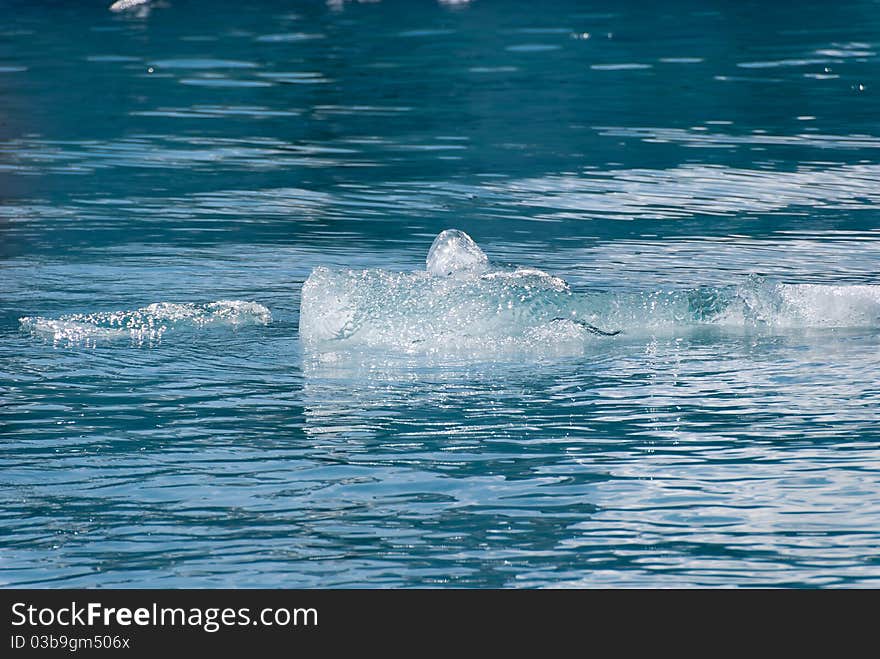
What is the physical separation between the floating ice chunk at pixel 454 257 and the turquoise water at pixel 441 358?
385 mm

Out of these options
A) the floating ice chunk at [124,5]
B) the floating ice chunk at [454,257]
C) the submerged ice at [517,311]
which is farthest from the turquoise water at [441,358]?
the floating ice chunk at [124,5]

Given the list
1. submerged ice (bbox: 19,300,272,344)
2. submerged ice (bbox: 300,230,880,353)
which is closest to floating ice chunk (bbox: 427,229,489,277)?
submerged ice (bbox: 300,230,880,353)

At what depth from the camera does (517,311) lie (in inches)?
380

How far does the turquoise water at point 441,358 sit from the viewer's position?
6375 mm

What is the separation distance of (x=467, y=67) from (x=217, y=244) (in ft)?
49.6

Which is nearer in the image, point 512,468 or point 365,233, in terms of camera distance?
point 512,468

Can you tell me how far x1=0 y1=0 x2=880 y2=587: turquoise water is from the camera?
6375 mm

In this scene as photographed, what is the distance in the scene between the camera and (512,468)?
724cm

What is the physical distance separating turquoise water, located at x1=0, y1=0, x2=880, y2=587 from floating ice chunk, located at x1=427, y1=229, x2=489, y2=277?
385 mm

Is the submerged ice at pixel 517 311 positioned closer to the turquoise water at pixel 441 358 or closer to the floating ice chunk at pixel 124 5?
A: the turquoise water at pixel 441 358

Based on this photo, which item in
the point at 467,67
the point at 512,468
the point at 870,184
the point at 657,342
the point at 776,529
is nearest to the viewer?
the point at 776,529

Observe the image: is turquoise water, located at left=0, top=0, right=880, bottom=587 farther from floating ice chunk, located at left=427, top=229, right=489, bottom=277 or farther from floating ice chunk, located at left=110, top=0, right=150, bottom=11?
floating ice chunk, located at left=110, top=0, right=150, bottom=11
